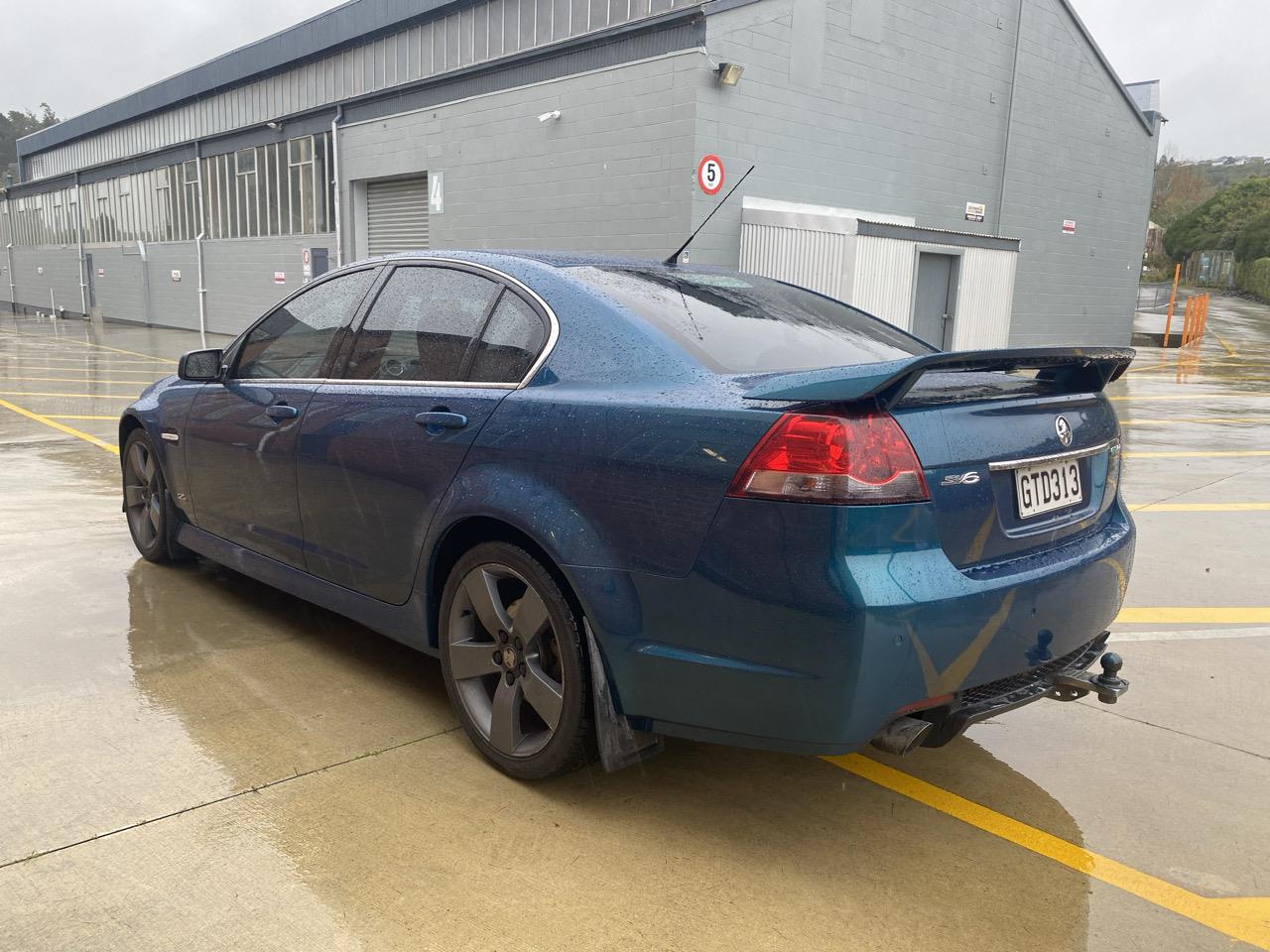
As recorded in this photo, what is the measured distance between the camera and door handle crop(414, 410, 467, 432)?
3107mm

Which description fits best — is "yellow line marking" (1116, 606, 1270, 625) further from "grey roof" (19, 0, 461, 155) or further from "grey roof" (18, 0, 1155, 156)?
"grey roof" (19, 0, 461, 155)

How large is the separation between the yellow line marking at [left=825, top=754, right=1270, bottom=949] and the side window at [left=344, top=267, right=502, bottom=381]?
1839 millimetres

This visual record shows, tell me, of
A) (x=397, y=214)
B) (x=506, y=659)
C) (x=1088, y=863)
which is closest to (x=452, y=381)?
(x=506, y=659)

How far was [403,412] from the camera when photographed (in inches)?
131

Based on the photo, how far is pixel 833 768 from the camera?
127 inches

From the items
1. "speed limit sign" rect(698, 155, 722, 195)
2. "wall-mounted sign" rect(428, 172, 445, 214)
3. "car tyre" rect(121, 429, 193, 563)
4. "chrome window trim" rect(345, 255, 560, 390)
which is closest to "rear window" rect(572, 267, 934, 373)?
"chrome window trim" rect(345, 255, 560, 390)

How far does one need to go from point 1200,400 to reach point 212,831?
1487 cm

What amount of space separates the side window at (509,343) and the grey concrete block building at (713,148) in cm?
1093

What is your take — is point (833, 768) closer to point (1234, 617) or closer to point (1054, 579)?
point (1054, 579)

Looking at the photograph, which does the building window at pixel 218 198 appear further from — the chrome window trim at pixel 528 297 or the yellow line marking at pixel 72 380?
the chrome window trim at pixel 528 297

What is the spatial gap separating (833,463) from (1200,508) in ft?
19.2

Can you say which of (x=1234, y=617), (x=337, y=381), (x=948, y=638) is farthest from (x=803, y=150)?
(x=948, y=638)

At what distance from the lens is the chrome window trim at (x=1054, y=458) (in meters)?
2.62

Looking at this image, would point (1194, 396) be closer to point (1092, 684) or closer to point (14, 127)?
point (1092, 684)
